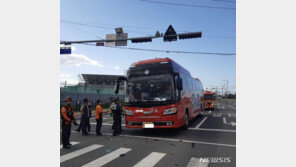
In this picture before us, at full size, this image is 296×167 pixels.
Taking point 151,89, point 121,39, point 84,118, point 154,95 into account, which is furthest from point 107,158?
point 121,39

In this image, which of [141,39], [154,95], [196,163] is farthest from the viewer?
[141,39]

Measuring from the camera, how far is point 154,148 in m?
6.72

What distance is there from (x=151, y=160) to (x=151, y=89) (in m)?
3.93

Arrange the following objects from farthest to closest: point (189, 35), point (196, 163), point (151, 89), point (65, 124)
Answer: point (189, 35), point (151, 89), point (65, 124), point (196, 163)

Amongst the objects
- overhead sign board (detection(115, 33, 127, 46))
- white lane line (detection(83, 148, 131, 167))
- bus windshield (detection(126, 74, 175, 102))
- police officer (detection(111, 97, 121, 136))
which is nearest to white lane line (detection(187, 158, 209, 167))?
white lane line (detection(83, 148, 131, 167))

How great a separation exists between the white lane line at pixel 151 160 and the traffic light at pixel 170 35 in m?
7.64

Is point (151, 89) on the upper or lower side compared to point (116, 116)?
upper

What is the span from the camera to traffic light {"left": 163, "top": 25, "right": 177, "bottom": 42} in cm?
1195

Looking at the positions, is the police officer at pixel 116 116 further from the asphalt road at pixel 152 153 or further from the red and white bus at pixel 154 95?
the asphalt road at pixel 152 153

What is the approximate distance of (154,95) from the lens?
8805 millimetres

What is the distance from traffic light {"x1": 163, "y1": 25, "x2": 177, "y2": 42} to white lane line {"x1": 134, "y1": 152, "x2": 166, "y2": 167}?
764 cm
